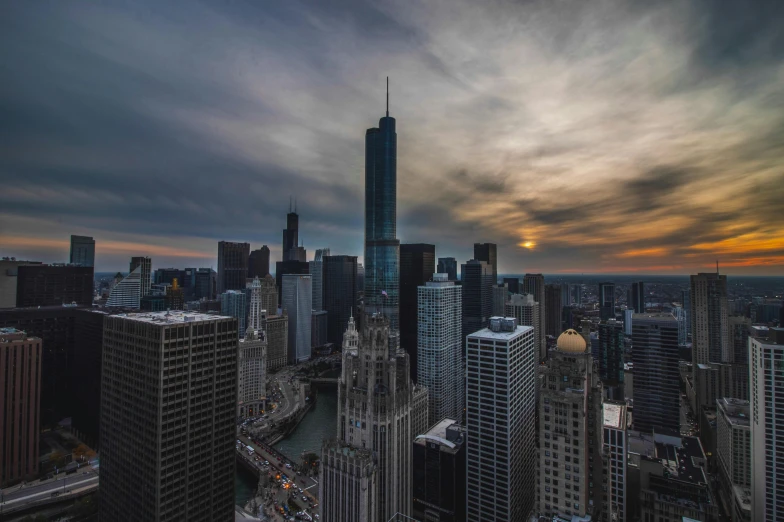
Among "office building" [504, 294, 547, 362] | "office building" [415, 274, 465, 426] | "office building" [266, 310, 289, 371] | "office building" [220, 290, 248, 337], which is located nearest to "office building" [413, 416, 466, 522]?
"office building" [415, 274, 465, 426]

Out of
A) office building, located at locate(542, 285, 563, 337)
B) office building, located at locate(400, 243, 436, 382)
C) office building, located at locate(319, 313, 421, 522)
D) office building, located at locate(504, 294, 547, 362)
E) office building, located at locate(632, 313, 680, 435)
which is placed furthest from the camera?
office building, located at locate(542, 285, 563, 337)

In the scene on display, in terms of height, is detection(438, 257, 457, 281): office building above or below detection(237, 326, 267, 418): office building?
above

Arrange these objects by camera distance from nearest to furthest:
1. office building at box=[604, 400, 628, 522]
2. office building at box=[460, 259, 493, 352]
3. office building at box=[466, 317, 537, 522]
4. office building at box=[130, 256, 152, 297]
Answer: office building at box=[466, 317, 537, 522] < office building at box=[604, 400, 628, 522] < office building at box=[460, 259, 493, 352] < office building at box=[130, 256, 152, 297]

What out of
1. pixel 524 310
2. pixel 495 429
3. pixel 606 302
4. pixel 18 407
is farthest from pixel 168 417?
pixel 606 302

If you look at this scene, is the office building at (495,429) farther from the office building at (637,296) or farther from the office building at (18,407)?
the office building at (637,296)

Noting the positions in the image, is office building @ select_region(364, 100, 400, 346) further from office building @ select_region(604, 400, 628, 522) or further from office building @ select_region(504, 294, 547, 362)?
office building @ select_region(604, 400, 628, 522)

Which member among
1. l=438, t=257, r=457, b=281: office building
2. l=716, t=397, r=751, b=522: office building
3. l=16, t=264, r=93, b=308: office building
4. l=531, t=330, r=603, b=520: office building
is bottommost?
l=716, t=397, r=751, b=522: office building

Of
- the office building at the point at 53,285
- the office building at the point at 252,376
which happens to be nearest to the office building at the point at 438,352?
the office building at the point at 252,376
